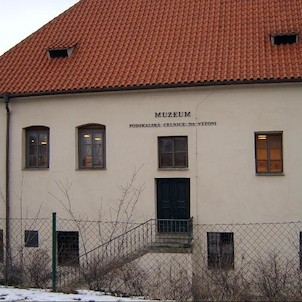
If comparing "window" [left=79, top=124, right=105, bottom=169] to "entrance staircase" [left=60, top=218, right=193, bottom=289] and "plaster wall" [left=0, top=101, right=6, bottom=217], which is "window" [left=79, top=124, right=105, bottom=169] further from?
"plaster wall" [left=0, top=101, right=6, bottom=217]

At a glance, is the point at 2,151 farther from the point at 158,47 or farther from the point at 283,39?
the point at 283,39

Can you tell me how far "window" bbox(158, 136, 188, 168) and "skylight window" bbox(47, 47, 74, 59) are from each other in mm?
5063

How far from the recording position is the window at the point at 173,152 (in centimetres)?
1480

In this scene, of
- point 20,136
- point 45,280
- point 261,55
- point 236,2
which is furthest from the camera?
point 236,2

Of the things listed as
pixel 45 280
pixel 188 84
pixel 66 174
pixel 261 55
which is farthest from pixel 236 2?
pixel 45 280

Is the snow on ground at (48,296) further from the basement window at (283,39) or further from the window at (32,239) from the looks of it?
the basement window at (283,39)

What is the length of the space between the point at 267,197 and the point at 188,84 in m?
4.37

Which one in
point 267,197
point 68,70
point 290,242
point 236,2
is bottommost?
point 290,242

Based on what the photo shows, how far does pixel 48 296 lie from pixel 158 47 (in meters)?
11.3

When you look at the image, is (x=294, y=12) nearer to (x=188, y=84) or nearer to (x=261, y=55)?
(x=261, y=55)

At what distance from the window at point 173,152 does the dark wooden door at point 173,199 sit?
53cm

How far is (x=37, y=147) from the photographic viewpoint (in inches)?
631

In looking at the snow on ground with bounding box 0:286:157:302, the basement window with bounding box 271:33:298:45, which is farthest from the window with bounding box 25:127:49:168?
the snow on ground with bounding box 0:286:157:302

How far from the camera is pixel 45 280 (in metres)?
8.73
